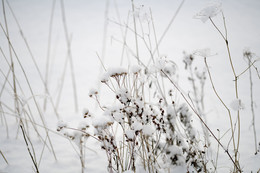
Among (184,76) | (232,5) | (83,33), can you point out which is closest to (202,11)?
(184,76)

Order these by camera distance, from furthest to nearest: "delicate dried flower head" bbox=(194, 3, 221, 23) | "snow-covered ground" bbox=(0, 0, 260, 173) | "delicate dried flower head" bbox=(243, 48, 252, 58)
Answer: "snow-covered ground" bbox=(0, 0, 260, 173), "delicate dried flower head" bbox=(243, 48, 252, 58), "delicate dried flower head" bbox=(194, 3, 221, 23)

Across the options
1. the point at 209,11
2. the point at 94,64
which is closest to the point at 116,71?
the point at 209,11

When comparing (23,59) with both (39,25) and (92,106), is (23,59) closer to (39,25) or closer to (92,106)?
(39,25)

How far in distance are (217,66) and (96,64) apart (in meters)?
3.16

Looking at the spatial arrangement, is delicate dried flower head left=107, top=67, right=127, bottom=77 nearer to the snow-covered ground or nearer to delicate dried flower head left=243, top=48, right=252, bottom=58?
the snow-covered ground

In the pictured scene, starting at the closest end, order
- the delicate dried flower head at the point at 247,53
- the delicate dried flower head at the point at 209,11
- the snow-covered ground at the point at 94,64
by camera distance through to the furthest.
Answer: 1. the delicate dried flower head at the point at 209,11
2. the delicate dried flower head at the point at 247,53
3. the snow-covered ground at the point at 94,64

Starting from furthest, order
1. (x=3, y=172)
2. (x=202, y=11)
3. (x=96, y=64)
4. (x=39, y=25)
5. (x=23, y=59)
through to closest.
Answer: (x=39, y=25) < (x=96, y=64) < (x=23, y=59) < (x=3, y=172) < (x=202, y=11)

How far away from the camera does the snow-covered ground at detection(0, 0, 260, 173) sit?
141 cm

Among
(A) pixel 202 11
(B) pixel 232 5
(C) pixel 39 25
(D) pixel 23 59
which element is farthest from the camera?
(C) pixel 39 25

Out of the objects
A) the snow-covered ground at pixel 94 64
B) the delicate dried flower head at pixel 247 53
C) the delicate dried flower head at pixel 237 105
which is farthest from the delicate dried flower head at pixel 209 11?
the delicate dried flower head at pixel 247 53

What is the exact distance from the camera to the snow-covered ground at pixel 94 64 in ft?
4.64

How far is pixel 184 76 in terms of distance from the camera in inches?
135

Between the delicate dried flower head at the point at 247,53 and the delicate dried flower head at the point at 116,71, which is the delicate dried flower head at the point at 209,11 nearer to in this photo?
the delicate dried flower head at the point at 116,71

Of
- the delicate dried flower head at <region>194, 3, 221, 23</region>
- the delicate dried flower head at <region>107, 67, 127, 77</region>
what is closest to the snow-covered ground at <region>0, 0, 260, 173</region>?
the delicate dried flower head at <region>194, 3, 221, 23</region>
